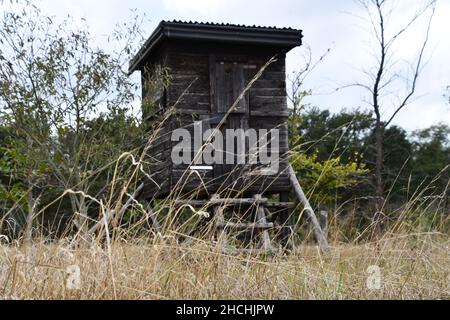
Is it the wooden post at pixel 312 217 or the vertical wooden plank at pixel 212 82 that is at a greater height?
the vertical wooden plank at pixel 212 82

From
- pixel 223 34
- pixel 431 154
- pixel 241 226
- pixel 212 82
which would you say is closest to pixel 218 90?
pixel 212 82

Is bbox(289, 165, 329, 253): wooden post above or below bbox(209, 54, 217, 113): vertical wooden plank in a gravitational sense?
below

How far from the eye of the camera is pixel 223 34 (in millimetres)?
10562

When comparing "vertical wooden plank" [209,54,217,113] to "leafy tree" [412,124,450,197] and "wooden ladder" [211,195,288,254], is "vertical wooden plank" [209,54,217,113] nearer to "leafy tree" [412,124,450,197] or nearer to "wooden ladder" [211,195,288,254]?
"wooden ladder" [211,195,288,254]

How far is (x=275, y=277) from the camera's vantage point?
11.1 ft

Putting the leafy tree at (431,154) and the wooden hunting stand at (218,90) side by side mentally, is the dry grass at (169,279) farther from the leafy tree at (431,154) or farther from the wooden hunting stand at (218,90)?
the leafy tree at (431,154)

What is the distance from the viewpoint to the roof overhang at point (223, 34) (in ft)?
33.9

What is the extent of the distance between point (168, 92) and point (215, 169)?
4.94ft

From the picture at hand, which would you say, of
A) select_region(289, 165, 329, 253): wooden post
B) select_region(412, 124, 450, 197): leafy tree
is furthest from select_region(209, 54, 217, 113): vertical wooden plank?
select_region(412, 124, 450, 197): leafy tree

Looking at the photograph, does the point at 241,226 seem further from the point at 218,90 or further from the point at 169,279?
the point at 218,90

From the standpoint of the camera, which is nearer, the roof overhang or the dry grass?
the dry grass

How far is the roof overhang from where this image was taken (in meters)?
10.3

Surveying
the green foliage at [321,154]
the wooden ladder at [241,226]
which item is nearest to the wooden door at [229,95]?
the wooden ladder at [241,226]
